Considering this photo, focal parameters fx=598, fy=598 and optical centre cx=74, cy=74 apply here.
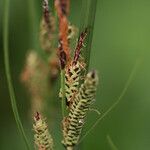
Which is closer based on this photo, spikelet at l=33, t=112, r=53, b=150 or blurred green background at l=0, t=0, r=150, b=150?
spikelet at l=33, t=112, r=53, b=150

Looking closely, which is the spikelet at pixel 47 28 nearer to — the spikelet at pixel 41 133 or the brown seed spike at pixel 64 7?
the brown seed spike at pixel 64 7

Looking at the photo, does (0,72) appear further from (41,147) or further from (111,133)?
(41,147)

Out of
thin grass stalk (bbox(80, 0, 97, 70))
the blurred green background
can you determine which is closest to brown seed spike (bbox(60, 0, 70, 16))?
thin grass stalk (bbox(80, 0, 97, 70))

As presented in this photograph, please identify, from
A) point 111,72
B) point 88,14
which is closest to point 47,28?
point 88,14

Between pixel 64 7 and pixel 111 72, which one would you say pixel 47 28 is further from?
pixel 111 72

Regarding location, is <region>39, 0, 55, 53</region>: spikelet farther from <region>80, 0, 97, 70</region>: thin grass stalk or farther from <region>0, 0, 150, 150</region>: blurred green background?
<region>0, 0, 150, 150</region>: blurred green background

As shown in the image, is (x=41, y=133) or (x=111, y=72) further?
(x=111, y=72)

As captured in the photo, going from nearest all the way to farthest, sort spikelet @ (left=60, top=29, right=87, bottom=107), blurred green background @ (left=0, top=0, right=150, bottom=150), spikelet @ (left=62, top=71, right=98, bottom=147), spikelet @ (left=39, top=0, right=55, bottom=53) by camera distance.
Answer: spikelet @ (left=62, top=71, right=98, bottom=147) → spikelet @ (left=60, top=29, right=87, bottom=107) → spikelet @ (left=39, top=0, right=55, bottom=53) → blurred green background @ (left=0, top=0, right=150, bottom=150)

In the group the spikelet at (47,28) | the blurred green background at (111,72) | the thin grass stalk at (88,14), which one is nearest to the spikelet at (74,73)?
the thin grass stalk at (88,14)
